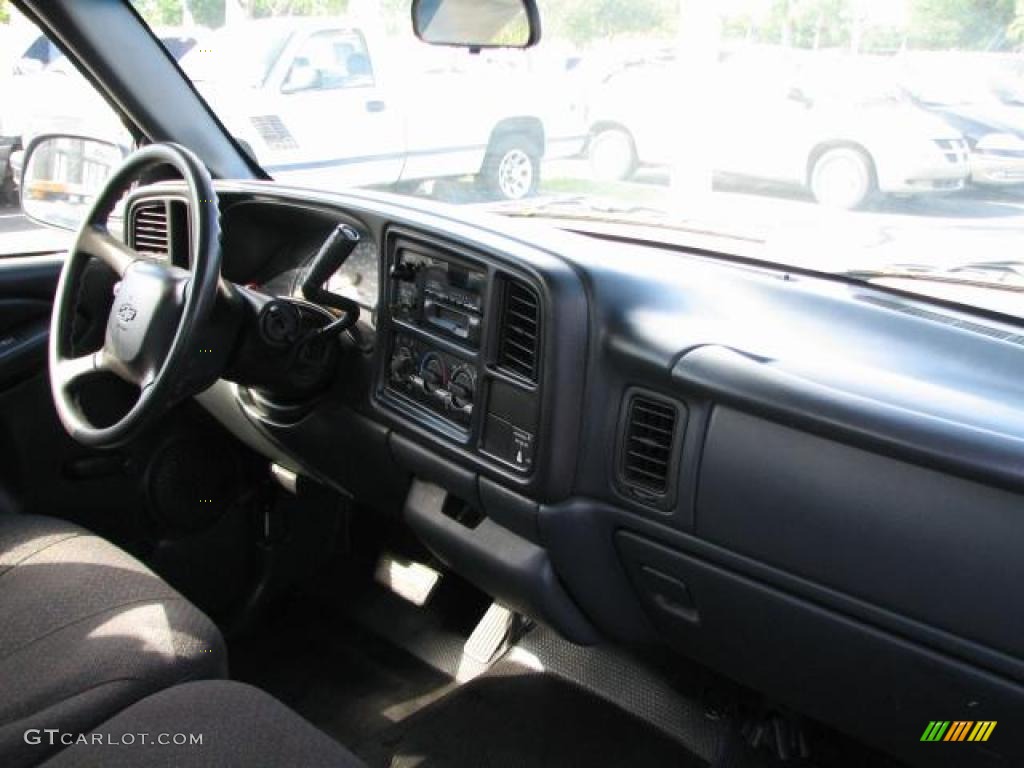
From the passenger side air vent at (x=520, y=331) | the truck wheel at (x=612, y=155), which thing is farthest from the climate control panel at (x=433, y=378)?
the truck wheel at (x=612, y=155)

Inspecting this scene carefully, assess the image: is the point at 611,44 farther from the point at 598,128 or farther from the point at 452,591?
the point at 452,591

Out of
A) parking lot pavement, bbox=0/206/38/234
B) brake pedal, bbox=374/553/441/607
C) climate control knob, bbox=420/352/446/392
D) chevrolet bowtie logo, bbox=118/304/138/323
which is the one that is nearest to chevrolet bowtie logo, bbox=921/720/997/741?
climate control knob, bbox=420/352/446/392

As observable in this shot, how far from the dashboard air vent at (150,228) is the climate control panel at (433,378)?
64 cm

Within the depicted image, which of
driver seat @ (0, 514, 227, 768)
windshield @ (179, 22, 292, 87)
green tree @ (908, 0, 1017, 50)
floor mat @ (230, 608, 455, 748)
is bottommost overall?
floor mat @ (230, 608, 455, 748)

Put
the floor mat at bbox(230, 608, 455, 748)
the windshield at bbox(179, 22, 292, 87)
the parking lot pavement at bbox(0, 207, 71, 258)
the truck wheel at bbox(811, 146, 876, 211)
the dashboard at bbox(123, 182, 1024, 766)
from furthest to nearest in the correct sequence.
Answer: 1. the windshield at bbox(179, 22, 292, 87)
2. the parking lot pavement at bbox(0, 207, 71, 258)
3. the floor mat at bbox(230, 608, 455, 748)
4. the truck wheel at bbox(811, 146, 876, 211)
5. the dashboard at bbox(123, 182, 1024, 766)

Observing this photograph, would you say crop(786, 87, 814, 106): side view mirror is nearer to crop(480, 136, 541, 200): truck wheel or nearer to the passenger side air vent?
crop(480, 136, 541, 200): truck wheel

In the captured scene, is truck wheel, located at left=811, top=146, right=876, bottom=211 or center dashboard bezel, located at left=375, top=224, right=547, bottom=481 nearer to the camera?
center dashboard bezel, located at left=375, top=224, right=547, bottom=481

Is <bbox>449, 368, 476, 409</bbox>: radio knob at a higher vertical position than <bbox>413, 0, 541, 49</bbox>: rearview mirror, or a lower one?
lower

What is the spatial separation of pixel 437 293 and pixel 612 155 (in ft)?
4.24

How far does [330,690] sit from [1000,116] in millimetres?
2092

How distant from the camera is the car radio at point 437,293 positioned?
2035 millimetres

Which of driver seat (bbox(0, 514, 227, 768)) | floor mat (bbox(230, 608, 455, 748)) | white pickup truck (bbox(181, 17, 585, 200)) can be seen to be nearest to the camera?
driver seat (bbox(0, 514, 227, 768))

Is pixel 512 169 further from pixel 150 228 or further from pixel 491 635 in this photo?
pixel 491 635

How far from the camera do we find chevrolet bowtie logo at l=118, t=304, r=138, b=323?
6.75ft
